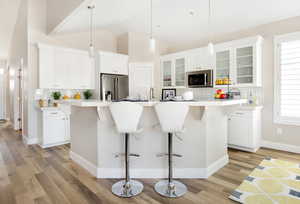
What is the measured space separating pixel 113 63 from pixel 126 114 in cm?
329

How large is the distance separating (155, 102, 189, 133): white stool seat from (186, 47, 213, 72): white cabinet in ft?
9.26

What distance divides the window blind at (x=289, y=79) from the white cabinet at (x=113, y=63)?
12.5ft

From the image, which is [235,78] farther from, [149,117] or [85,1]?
[85,1]

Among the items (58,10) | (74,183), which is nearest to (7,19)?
(58,10)

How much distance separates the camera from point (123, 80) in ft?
16.6

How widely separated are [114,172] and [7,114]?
8398 mm

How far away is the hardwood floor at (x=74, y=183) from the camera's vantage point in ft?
6.35

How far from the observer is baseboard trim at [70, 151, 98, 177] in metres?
2.52

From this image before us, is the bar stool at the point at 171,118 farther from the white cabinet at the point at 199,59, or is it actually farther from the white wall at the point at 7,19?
the white wall at the point at 7,19

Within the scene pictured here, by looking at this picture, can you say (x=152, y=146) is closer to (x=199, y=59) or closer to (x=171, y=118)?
(x=171, y=118)

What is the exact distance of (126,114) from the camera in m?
1.96

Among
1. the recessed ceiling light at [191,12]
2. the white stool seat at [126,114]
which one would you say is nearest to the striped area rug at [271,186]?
the white stool seat at [126,114]

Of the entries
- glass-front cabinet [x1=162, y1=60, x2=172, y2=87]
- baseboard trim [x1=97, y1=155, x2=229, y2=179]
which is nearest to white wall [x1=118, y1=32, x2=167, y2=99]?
glass-front cabinet [x1=162, y1=60, x2=172, y2=87]

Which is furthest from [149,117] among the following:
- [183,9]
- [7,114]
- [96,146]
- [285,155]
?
[7,114]
